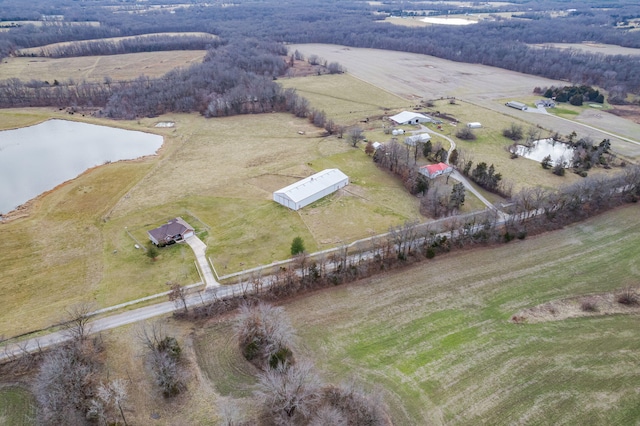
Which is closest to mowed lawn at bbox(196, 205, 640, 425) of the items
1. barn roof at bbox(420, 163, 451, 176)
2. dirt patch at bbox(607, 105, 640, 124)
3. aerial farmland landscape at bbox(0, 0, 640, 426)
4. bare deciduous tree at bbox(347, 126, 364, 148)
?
aerial farmland landscape at bbox(0, 0, 640, 426)

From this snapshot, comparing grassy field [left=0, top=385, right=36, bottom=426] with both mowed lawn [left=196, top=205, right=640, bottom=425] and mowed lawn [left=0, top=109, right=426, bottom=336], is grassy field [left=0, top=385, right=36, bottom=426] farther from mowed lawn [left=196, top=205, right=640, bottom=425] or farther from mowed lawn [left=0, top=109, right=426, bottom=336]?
mowed lawn [left=196, top=205, right=640, bottom=425]

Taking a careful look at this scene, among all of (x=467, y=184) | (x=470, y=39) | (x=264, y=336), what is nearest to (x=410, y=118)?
(x=467, y=184)

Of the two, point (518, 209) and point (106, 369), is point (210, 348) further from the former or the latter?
point (518, 209)

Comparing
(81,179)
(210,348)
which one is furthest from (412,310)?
(81,179)

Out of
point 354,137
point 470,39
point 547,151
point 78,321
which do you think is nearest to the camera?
point 78,321

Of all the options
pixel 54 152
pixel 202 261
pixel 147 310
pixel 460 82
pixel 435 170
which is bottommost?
pixel 147 310

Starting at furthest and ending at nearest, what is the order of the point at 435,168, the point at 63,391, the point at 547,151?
the point at 547,151 < the point at 435,168 < the point at 63,391

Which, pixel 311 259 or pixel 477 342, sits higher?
pixel 311 259

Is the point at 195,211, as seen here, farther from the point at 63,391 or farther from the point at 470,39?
the point at 470,39
